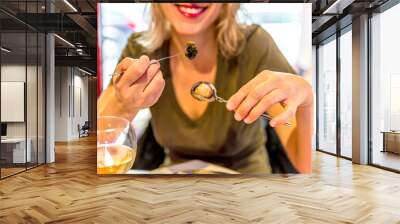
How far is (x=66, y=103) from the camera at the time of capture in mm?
17172

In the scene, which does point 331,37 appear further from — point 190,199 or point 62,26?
point 190,199

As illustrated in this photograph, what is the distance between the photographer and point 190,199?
5121 millimetres

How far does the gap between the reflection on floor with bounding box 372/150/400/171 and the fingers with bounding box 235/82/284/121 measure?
3397 mm

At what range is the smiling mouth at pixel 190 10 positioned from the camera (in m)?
6.30

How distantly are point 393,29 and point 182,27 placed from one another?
4336 mm

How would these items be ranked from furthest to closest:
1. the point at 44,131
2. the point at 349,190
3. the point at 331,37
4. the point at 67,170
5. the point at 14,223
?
1. the point at 331,37
2. the point at 44,131
3. the point at 67,170
4. the point at 349,190
5. the point at 14,223

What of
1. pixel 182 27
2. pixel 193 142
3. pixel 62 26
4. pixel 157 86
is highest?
pixel 62 26

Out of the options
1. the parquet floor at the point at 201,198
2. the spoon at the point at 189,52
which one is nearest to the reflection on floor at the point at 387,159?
the parquet floor at the point at 201,198

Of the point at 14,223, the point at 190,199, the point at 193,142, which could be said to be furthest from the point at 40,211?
the point at 193,142

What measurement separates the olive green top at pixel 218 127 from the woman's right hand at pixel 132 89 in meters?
0.11

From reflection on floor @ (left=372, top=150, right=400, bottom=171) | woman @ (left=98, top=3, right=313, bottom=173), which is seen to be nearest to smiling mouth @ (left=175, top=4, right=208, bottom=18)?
woman @ (left=98, top=3, right=313, bottom=173)

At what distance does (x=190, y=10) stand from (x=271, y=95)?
5.99ft

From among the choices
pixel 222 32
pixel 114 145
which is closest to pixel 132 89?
pixel 114 145

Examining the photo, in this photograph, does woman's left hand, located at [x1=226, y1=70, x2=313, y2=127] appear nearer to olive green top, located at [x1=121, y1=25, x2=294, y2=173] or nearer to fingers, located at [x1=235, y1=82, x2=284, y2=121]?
fingers, located at [x1=235, y1=82, x2=284, y2=121]
